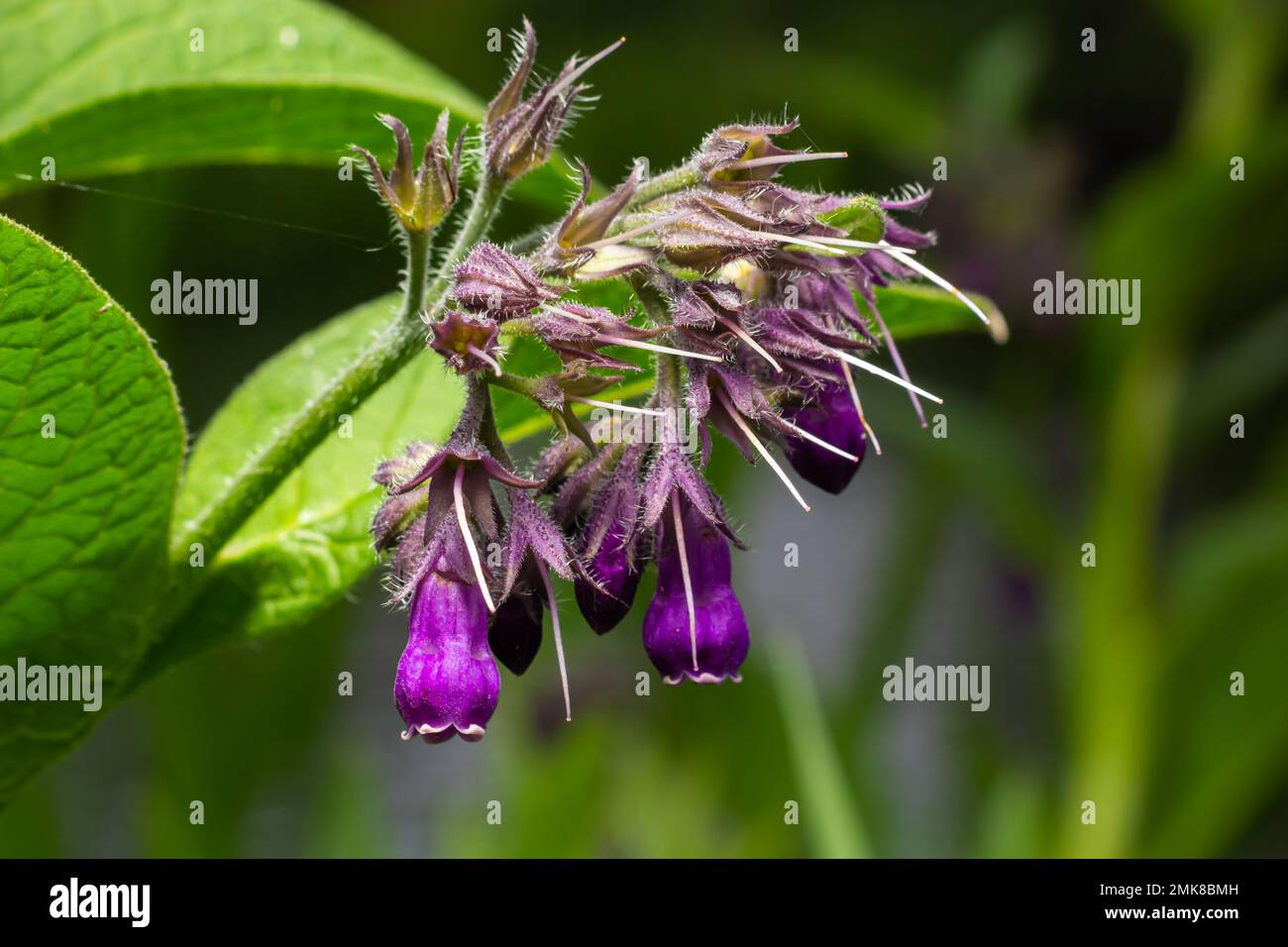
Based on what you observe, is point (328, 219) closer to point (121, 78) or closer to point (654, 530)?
point (121, 78)

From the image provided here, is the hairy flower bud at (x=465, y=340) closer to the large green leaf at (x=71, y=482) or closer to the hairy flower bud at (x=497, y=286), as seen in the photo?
the hairy flower bud at (x=497, y=286)

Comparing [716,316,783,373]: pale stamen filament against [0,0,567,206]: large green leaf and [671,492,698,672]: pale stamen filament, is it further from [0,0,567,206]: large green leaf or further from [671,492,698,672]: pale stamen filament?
[0,0,567,206]: large green leaf

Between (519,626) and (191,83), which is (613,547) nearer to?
(519,626)

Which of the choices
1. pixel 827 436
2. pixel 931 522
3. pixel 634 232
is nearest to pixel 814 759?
pixel 827 436

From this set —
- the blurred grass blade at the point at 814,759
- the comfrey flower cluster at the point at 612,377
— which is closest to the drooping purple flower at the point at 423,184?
the comfrey flower cluster at the point at 612,377

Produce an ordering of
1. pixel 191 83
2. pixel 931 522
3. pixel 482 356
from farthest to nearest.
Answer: pixel 931 522
pixel 191 83
pixel 482 356

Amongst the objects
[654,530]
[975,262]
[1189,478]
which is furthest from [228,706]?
[1189,478]

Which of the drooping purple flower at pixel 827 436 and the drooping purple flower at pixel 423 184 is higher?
the drooping purple flower at pixel 423 184
